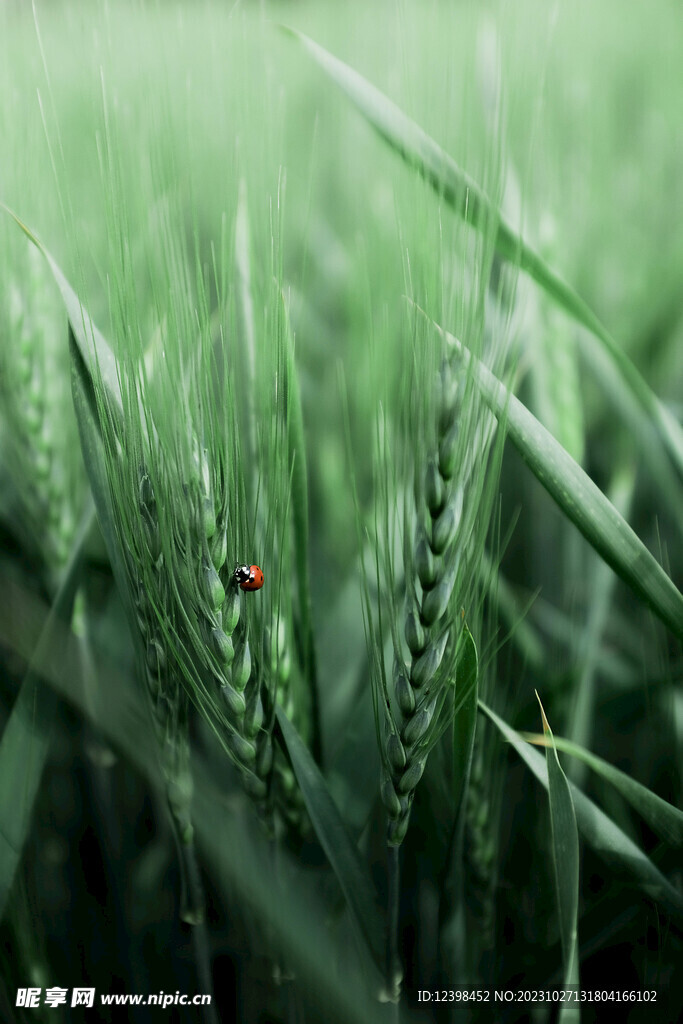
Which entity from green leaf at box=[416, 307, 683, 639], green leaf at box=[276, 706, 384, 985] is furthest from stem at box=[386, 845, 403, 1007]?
green leaf at box=[416, 307, 683, 639]

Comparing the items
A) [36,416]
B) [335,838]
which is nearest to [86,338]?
[36,416]

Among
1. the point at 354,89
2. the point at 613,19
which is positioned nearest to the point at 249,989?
the point at 354,89

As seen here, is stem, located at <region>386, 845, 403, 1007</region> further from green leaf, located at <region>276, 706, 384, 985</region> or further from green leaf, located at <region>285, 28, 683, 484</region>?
green leaf, located at <region>285, 28, 683, 484</region>

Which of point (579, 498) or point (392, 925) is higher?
point (579, 498)

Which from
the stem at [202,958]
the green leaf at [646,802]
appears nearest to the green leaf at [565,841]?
the green leaf at [646,802]

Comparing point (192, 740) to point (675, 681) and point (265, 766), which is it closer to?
point (265, 766)

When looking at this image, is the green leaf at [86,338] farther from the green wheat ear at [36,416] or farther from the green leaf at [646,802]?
the green leaf at [646,802]

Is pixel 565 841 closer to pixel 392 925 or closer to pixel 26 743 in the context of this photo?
pixel 392 925
